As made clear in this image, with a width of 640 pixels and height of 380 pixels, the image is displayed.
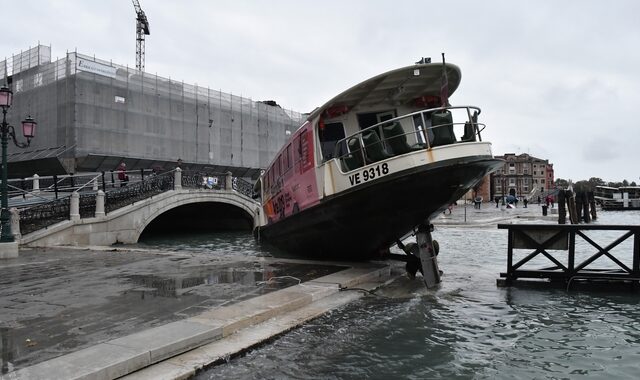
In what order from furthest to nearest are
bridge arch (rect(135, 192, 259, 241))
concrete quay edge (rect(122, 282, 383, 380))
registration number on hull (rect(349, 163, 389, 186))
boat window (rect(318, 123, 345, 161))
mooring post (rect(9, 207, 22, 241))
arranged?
bridge arch (rect(135, 192, 259, 241)) → mooring post (rect(9, 207, 22, 241)) → boat window (rect(318, 123, 345, 161)) → registration number on hull (rect(349, 163, 389, 186)) → concrete quay edge (rect(122, 282, 383, 380))

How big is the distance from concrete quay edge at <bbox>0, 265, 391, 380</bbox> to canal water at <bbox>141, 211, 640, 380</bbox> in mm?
225

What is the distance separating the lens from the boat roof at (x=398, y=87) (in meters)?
10.2

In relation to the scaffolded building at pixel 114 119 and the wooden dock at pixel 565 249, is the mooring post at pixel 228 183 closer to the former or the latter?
the scaffolded building at pixel 114 119

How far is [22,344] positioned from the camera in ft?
17.6

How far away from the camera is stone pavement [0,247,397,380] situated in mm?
4820

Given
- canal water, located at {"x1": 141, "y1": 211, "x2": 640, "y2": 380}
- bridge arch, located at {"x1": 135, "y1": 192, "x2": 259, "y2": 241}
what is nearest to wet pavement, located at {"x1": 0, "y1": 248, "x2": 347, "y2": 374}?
canal water, located at {"x1": 141, "y1": 211, "x2": 640, "y2": 380}

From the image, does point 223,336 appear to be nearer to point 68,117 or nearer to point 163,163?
point 68,117

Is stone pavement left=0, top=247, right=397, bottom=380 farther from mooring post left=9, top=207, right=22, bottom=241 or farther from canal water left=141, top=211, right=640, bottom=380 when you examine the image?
mooring post left=9, top=207, right=22, bottom=241

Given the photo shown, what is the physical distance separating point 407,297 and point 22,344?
233 inches

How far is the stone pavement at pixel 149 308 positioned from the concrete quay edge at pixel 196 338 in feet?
0.04

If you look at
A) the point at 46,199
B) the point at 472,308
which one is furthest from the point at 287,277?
the point at 46,199

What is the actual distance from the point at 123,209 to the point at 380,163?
17.0 meters

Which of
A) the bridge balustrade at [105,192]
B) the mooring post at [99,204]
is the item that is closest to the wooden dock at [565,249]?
the bridge balustrade at [105,192]

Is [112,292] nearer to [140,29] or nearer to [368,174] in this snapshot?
[368,174]
